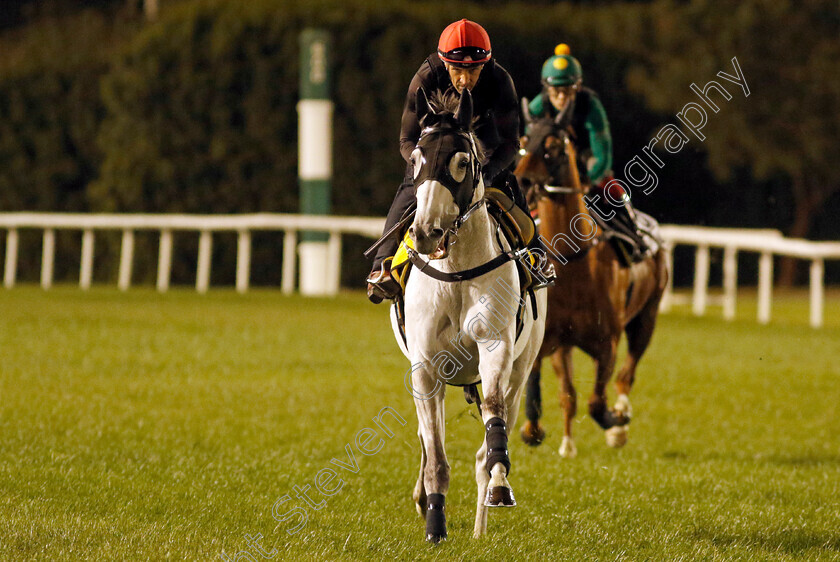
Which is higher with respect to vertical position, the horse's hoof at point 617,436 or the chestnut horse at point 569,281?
the chestnut horse at point 569,281

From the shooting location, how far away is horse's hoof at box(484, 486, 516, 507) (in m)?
4.89

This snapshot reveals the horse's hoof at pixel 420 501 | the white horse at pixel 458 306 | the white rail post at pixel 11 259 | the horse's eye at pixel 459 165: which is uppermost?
the horse's eye at pixel 459 165

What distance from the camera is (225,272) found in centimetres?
1856

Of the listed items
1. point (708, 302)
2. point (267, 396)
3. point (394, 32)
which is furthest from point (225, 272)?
point (267, 396)

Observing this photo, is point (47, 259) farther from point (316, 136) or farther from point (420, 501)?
point (420, 501)

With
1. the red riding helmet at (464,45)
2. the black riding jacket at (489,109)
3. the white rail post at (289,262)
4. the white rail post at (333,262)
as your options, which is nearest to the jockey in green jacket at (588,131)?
the black riding jacket at (489,109)

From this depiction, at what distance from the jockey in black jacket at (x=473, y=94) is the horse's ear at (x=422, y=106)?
0.24 metres

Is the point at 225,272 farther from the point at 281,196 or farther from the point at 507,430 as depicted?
the point at 507,430

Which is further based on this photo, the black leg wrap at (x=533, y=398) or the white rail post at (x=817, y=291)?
the white rail post at (x=817, y=291)

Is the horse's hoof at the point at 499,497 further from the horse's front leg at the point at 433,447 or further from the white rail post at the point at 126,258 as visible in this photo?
the white rail post at the point at 126,258

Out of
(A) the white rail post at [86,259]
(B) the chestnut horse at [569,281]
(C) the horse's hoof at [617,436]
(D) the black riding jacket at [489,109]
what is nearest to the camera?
(D) the black riding jacket at [489,109]

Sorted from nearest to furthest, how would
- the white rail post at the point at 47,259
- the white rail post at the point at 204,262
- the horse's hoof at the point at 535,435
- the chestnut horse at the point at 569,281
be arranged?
the horse's hoof at the point at 535,435
the chestnut horse at the point at 569,281
the white rail post at the point at 204,262
the white rail post at the point at 47,259

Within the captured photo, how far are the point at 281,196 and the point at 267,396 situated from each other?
9228 millimetres

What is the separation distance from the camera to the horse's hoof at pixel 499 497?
4.89 metres
